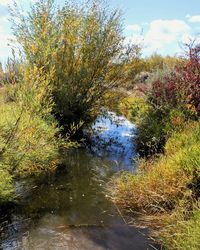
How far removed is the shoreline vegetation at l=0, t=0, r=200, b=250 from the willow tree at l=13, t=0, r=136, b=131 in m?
0.03

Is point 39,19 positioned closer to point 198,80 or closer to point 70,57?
point 70,57

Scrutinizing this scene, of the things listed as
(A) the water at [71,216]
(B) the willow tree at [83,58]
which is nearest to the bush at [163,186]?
(A) the water at [71,216]

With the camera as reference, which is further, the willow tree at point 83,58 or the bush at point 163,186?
the willow tree at point 83,58

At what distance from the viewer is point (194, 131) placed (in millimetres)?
9836

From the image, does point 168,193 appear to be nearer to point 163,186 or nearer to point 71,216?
point 163,186

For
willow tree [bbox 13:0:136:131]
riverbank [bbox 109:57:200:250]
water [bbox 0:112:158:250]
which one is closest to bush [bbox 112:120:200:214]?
riverbank [bbox 109:57:200:250]

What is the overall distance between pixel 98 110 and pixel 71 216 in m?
7.90

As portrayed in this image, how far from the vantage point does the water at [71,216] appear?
6.65 m

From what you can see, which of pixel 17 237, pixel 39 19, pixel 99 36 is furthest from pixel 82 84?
pixel 17 237

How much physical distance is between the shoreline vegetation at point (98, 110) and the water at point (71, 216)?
346 mm

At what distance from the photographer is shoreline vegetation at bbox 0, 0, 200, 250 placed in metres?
7.26

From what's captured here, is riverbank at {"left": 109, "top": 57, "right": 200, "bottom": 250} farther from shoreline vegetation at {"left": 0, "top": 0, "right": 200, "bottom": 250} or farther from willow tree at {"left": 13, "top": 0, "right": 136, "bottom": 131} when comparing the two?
willow tree at {"left": 13, "top": 0, "right": 136, "bottom": 131}

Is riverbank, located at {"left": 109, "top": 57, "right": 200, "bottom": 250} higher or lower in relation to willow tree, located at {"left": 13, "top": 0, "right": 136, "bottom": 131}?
lower

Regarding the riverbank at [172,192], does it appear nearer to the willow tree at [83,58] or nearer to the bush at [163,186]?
the bush at [163,186]
